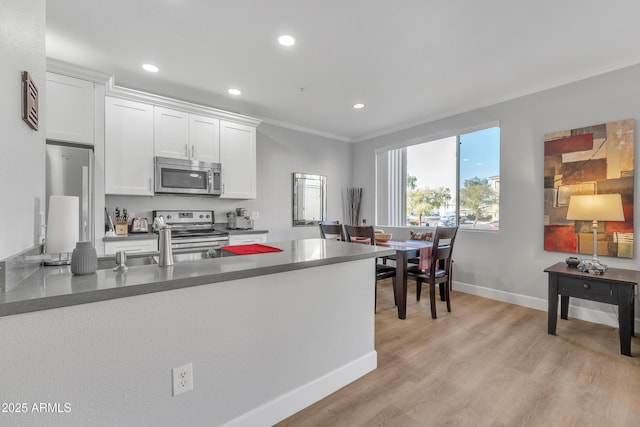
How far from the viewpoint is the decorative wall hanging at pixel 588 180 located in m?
2.73

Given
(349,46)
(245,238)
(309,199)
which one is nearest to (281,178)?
(309,199)

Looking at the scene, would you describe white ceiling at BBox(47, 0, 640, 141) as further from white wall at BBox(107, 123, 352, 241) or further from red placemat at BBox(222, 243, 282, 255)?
red placemat at BBox(222, 243, 282, 255)

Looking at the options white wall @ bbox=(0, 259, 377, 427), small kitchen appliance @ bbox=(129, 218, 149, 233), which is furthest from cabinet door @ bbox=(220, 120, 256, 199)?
white wall @ bbox=(0, 259, 377, 427)

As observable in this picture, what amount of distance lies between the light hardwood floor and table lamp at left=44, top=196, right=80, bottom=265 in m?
1.37

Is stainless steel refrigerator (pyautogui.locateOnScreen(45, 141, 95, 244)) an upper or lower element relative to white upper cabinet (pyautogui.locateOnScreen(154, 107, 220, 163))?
lower

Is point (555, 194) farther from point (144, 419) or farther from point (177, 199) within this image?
point (177, 199)

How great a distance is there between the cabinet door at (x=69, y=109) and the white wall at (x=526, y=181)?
4363mm

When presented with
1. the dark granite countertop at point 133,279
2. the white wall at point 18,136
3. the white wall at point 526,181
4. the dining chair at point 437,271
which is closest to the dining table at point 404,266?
the dining chair at point 437,271

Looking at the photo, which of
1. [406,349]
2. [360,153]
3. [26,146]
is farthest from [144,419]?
[360,153]

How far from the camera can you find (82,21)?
215 centimetres

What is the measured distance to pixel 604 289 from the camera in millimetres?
2367

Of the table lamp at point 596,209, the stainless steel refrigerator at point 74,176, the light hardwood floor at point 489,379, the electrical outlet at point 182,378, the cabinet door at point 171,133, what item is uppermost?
the cabinet door at point 171,133

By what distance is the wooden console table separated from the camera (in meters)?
2.25

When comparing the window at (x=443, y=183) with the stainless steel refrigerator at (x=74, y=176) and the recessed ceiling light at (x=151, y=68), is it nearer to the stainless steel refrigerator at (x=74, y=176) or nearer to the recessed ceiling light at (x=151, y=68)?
the recessed ceiling light at (x=151, y=68)
